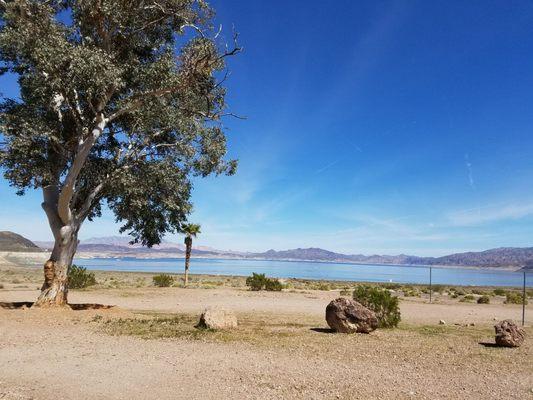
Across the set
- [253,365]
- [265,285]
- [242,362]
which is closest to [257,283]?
[265,285]

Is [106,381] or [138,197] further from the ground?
[138,197]

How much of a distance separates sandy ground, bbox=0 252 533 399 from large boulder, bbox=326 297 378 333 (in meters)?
0.42

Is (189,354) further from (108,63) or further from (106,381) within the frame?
(108,63)

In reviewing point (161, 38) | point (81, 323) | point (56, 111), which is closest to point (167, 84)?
point (161, 38)

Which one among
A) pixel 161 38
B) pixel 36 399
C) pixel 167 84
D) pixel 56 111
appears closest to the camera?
pixel 36 399

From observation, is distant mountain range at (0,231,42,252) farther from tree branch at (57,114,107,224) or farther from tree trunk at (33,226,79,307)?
tree branch at (57,114,107,224)

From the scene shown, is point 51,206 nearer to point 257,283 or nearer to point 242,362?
point 242,362

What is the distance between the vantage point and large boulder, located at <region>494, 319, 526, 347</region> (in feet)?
42.1

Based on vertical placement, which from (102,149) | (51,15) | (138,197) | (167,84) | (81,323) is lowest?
(81,323)

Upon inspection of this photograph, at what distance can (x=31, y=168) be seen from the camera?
648 inches

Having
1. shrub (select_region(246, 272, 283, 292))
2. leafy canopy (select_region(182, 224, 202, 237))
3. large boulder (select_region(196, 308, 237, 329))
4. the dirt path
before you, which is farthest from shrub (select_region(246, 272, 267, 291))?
large boulder (select_region(196, 308, 237, 329))

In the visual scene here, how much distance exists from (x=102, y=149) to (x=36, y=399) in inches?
549

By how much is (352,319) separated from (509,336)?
447cm

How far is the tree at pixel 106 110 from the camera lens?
48.7 feet
